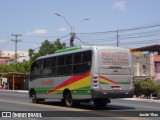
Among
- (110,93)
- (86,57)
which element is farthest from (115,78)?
(86,57)

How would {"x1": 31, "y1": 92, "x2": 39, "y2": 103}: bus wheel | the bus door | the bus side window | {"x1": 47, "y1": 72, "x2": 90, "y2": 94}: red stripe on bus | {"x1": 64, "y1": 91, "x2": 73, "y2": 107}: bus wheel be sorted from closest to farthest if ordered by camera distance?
the bus door < the bus side window < {"x1": 47, "y1": 72, "x2": 90, "y2": 94}: red stripe on bus < {"x1": 64, "y1": 91, "x2": 73, "y2": 107}: bus wheel < {"x1": 31, "y1": 92, "x2": 39, "y2": 103}: bus wheel

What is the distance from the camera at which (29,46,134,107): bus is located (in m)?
19.8

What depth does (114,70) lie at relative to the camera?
20281mm

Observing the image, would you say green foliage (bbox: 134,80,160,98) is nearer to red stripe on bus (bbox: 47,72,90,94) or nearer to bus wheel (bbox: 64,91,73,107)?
red stripe on bus (bbox: 47,72,90,94)

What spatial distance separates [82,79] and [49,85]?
13.2ft

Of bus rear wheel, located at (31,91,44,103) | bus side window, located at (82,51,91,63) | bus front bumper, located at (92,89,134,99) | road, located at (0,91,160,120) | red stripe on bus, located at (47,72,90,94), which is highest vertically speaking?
bus side window, located at (82,51,91,63)

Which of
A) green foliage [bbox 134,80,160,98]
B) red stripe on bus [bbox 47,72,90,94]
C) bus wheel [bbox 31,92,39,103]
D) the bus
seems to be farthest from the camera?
green foliage [bbox 134,80,160,98]

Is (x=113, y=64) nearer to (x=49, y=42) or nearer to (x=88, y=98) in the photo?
(x=88, y=98)

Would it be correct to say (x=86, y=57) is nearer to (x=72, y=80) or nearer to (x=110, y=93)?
(x=72, y=80)

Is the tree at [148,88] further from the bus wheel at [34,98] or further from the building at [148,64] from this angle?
the building at [148,64]

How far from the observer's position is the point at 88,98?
20000mm

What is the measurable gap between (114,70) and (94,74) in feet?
3.72

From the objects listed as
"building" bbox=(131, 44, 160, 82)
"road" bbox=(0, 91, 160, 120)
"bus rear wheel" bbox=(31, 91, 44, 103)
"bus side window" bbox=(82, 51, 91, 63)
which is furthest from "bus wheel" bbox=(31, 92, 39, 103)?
"building" bbox=(131, 44, 160, 82)

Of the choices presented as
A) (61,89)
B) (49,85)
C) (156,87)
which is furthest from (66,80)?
(156,87)
